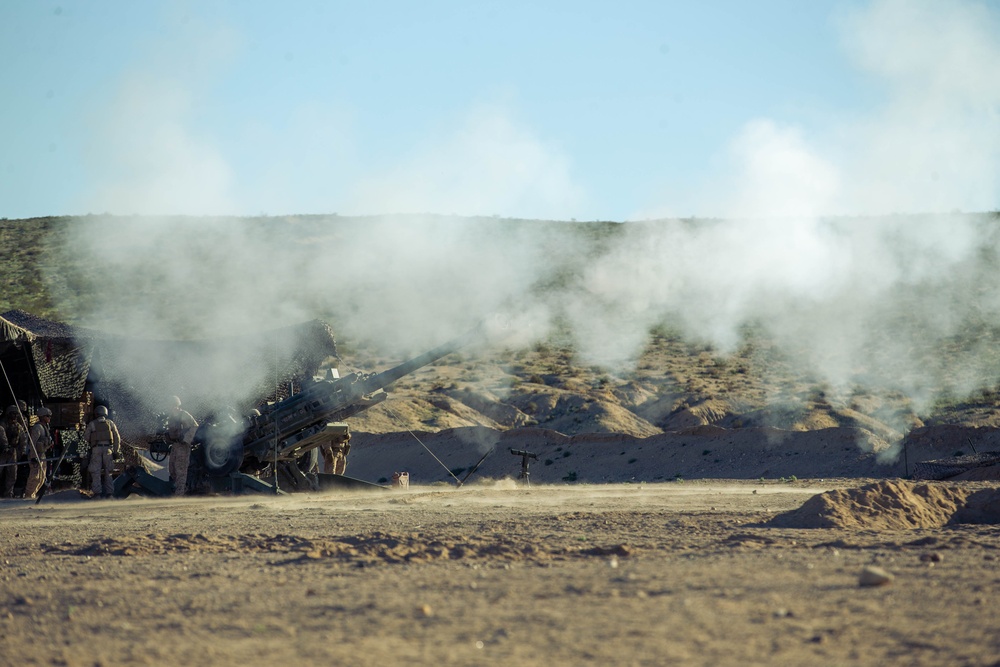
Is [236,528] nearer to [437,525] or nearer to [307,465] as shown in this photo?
[437,525]

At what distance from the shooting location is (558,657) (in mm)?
6289

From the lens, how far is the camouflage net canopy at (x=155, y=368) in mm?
21188

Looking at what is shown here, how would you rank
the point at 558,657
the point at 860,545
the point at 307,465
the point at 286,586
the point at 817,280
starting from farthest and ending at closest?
the point at 817,280 < the point at 307,465 < the point at 860,545 < the point at 286,586 < the point at 558,657

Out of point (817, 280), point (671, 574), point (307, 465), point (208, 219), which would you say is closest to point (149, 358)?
point (307, 465)

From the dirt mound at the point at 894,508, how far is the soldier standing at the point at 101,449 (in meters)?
12.0

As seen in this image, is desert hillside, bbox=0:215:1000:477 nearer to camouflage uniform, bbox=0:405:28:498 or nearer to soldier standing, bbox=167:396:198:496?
soldier standing, bbox=167:396:198:496

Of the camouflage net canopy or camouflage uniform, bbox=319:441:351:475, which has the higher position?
the camouflage net canopy

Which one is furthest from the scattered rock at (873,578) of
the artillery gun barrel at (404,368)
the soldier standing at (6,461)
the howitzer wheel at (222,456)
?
the soldier standing at (6,461)

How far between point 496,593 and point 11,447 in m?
14.4

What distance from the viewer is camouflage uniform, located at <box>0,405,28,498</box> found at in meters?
19.5

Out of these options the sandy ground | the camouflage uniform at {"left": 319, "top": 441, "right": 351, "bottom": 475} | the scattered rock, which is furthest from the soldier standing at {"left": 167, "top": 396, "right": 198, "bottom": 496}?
the scattered rock

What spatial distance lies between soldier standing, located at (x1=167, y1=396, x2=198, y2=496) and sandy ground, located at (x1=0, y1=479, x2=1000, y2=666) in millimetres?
4272

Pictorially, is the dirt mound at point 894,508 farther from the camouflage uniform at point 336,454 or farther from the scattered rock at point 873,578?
the camouflage uniform at point 336,454

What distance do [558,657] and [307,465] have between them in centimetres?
1645
